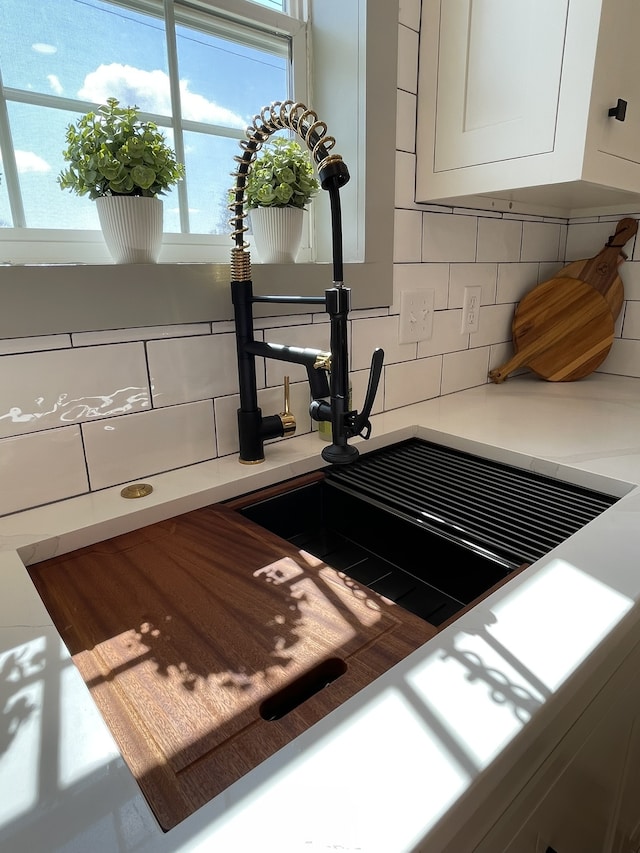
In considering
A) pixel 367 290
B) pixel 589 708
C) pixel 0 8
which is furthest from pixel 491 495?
pixel 0 8

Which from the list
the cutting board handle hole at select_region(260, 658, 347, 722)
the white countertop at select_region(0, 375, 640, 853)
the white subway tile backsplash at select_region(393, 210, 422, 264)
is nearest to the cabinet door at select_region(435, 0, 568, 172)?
the white subway tile backsplash at select_region(393, 210, 422, 264)

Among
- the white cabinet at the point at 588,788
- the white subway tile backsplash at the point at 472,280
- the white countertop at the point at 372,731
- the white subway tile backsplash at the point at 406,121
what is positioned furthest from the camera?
the white subway tile backsplash at the point at 472,280

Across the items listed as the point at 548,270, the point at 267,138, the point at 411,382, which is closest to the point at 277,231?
the point at 267,138

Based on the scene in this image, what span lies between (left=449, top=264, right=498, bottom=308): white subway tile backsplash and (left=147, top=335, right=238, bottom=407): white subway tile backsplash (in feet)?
2.24

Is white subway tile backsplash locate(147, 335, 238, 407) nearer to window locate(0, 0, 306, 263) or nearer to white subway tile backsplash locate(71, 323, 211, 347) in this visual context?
white subway tile backsplash locate(71, 323, 211, 347)

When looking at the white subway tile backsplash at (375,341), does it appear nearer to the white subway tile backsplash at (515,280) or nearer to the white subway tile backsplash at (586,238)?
the white subway tile backsplash at (515,280)

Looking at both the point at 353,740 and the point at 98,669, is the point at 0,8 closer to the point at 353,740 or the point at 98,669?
the point at 98,669

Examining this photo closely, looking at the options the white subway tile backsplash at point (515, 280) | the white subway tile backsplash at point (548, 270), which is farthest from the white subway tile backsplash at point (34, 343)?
the white subway tile backsplash at point (548, 270)

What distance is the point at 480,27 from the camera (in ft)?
3.43

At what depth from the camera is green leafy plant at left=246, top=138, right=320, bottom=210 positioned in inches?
38.1

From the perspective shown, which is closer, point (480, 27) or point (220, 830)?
point (220, 830)

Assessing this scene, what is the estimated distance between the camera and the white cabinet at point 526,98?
924 millimetres

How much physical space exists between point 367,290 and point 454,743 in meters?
0.91

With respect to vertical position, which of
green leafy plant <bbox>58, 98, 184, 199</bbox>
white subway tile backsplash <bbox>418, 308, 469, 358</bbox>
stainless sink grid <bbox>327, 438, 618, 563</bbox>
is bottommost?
stainless sink grid <bbox>327, 438, 618, 563</bbox>
